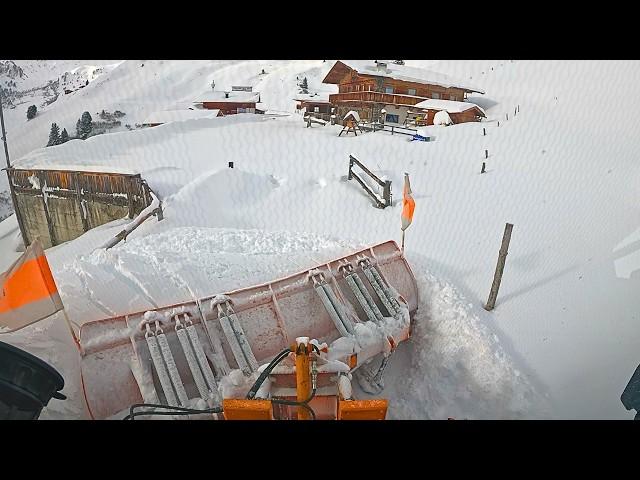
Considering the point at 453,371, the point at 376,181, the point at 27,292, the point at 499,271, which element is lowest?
the point at 453,371

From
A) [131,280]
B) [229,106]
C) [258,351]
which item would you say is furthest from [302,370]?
[229,106]

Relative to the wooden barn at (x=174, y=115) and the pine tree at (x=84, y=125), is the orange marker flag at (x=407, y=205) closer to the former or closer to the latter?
the wooden barn at (x=174, y=115)

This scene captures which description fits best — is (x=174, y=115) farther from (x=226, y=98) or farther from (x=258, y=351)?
(x=258, y=351)

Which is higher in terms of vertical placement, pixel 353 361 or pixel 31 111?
pixel 31 111

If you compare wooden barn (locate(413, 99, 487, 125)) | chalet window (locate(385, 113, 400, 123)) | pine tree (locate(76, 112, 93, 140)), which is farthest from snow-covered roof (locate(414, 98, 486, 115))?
pine tree (locate(76, 112, 93, 140))

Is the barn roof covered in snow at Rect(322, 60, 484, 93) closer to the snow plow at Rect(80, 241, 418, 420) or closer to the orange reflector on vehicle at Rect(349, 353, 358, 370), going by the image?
the snow plow at Rect(80, 241, 418, 420)

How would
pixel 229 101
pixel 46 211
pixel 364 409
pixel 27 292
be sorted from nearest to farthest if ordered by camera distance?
pixel 364 409 < pixel 27 292 < pixel 229 101 < pixel 46 211

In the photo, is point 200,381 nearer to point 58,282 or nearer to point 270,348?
point 270,348

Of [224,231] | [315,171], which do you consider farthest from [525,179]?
[224,231]
